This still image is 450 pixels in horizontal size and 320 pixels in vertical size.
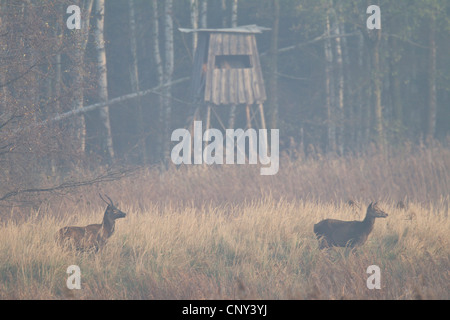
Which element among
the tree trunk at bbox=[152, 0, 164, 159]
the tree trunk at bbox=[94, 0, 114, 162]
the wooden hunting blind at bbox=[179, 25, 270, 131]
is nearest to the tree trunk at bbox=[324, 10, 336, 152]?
the wooden hunting blind at bbox=[179, 25, 270, 131]

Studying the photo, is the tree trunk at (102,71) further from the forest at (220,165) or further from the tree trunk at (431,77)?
the tree trunk at (431,77)

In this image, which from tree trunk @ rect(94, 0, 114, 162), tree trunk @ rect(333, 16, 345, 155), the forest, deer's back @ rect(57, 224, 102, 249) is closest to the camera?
the forest

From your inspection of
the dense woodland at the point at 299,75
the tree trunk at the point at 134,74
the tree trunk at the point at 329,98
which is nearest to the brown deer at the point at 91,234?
the dense woodland at the point at 299,75

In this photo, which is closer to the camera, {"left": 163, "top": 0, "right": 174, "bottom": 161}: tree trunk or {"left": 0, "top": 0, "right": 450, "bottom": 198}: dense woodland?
{"left": 0, "top": 0, "right": 450, "bottom": 198}: dense woodland

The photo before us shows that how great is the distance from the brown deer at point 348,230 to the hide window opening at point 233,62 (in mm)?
10871

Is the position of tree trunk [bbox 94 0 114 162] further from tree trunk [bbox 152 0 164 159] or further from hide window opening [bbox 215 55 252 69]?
hide window opening [bbox 215 55 252 69]

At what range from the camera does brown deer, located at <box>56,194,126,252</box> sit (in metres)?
7.80

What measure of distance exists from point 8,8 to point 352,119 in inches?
595

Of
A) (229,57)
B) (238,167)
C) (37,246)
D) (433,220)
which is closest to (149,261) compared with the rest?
(37,246)

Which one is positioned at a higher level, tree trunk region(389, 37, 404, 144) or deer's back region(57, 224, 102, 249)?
tree trunk region(389, 37, 404, 144)

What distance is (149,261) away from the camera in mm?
7500

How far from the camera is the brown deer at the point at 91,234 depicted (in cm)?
780

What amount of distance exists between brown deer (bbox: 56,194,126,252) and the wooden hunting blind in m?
9.27

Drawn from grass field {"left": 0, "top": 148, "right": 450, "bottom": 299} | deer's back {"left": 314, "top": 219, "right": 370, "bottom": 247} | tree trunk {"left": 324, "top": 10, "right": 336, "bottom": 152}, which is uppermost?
tree trunk {"left": 324, "top": 10, "right": 336, "bottom": 152}
